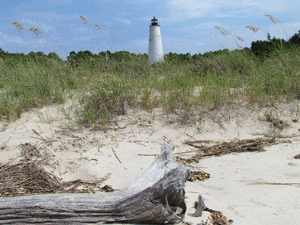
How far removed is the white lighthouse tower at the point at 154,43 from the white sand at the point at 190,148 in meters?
5.58

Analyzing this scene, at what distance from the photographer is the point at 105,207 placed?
2.06m

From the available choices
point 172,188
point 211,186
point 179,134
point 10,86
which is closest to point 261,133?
point 179,134

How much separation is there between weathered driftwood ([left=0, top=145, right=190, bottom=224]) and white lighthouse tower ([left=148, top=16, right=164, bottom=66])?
825 cm

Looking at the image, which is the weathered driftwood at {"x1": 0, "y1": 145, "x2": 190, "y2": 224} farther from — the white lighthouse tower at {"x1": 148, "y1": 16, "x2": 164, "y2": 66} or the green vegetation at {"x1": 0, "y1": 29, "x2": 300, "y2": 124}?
the white lighthouse tower at {"x1": 148, "y1": 16, "x2": 164, "y2": 66}

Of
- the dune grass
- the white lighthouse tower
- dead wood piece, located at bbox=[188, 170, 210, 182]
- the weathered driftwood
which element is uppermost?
the white lighthouse tower

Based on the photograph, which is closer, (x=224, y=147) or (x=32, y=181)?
(x=32, y=181)

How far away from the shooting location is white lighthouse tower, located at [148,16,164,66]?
10102 mm

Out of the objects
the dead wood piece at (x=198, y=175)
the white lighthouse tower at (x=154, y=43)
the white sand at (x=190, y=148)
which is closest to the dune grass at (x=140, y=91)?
the white sand at (x=190, y=148)

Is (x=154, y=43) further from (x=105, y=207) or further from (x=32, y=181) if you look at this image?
(x=105, y=207)

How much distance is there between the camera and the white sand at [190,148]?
2.49 meters

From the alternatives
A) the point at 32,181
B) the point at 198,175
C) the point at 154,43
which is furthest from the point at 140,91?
the point at 154,43

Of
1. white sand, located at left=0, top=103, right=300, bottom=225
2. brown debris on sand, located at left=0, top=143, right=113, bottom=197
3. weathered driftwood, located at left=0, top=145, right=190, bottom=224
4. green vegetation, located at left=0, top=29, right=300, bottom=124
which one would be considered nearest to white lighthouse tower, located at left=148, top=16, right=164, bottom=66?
green vegetation, located at left=0, top=29, right=300, bottom=124

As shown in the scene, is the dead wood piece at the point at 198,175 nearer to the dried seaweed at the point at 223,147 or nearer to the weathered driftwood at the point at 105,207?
the dried seaweed at the point at 223,147

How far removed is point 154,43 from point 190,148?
272 inches
